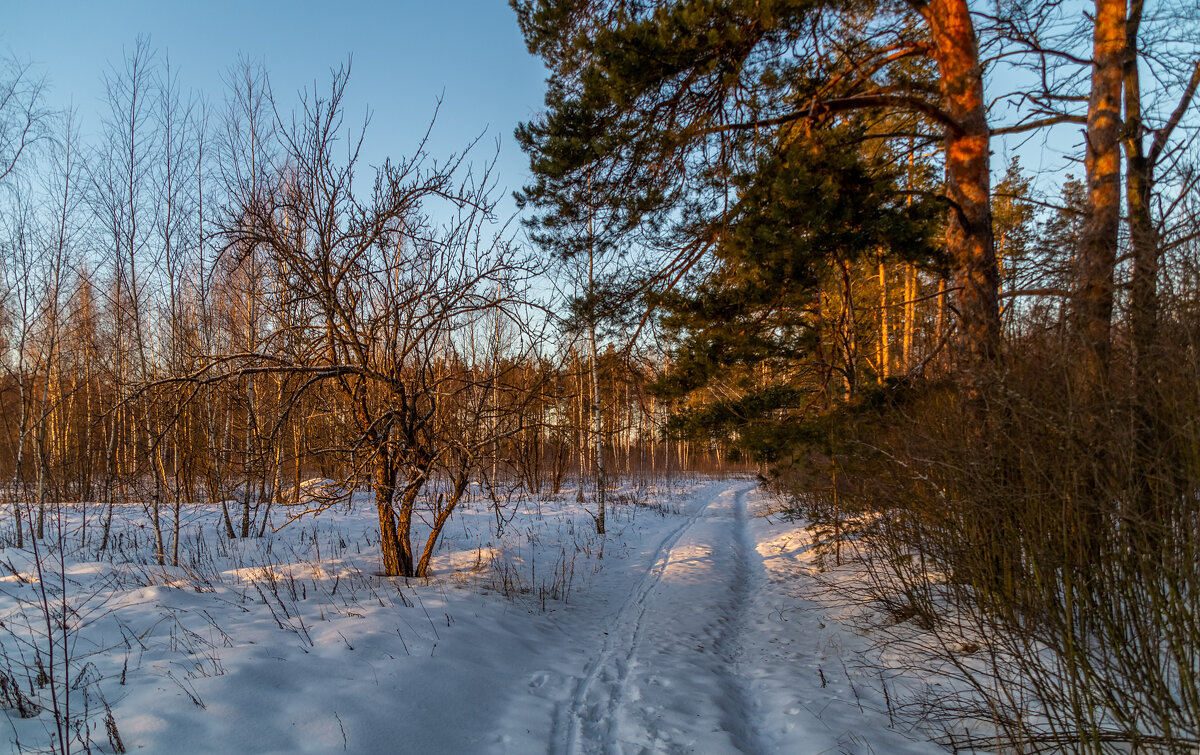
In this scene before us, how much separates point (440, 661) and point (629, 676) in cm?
151

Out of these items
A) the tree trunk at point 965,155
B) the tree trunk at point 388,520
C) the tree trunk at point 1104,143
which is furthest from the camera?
the tree trunk at point 388,520

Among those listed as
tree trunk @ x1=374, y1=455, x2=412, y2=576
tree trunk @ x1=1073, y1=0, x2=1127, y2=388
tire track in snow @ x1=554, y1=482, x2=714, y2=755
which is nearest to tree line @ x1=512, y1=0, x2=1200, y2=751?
tree trunk @ x1=1073, y1=0, x2=1127, y2=388

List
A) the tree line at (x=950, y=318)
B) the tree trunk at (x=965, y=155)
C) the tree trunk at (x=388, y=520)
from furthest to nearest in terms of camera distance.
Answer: the tree trunk at (x=388, y=520), the tree trunk at (x=965, y=155), the tree line at (x=950, y=318)

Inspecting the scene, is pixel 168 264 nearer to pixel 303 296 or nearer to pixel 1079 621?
pixel 303 296

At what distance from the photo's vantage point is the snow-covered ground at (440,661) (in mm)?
2949

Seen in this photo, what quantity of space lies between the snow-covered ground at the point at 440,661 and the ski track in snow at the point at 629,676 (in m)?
0.02

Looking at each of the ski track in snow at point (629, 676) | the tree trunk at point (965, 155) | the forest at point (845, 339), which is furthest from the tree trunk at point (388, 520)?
the tree trunk at point (965, 155)

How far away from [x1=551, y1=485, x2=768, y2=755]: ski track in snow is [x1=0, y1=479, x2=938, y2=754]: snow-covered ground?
20 mm

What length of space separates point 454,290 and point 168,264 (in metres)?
6.71

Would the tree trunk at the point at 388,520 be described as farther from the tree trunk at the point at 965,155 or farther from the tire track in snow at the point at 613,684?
the tree trunk at the point at 965,155

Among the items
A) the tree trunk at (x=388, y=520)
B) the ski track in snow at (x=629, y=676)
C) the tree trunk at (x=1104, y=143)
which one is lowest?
the ski track in snow at (x=629, y=676)

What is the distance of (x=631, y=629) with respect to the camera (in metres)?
5.32

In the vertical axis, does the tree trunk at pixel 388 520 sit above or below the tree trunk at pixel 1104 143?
below

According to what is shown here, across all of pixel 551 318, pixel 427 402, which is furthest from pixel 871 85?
pixel 427 402
